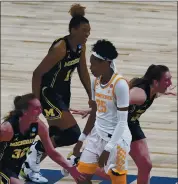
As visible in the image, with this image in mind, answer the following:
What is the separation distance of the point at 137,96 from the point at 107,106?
433 millimetres

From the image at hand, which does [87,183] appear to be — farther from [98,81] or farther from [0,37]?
[0,37]

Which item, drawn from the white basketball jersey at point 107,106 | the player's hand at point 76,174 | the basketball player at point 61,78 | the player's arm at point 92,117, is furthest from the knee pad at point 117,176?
the basketball player at point 61,78

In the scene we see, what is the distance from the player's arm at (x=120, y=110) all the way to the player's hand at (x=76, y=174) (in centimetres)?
38

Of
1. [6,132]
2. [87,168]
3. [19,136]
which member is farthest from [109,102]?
[6,132]

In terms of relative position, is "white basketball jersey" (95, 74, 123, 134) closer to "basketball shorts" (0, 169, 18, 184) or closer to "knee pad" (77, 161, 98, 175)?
"knee pad" (77, 161, 98, 175)

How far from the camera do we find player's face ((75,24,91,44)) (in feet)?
36.2

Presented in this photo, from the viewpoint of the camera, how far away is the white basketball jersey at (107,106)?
389 inches

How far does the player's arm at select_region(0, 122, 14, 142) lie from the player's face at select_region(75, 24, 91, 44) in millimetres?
1717

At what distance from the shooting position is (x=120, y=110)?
32.1 feet

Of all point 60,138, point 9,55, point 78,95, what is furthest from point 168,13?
point 60,138

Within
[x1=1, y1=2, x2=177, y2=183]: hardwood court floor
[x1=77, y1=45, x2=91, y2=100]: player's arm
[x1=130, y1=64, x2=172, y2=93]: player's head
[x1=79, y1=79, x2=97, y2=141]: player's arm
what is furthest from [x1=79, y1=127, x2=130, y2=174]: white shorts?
[x1=1, y1=2, x2=177, y2=183]: hardwood court floor

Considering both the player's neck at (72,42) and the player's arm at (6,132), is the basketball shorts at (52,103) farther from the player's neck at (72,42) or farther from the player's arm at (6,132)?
the player's arm at (6,132)

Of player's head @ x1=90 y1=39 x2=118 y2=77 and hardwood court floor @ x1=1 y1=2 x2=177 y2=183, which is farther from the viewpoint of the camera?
hardwood court floor @ x1=1 y1=2 x2=177 y2=183

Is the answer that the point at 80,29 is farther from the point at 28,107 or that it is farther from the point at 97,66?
the point at 28,107
